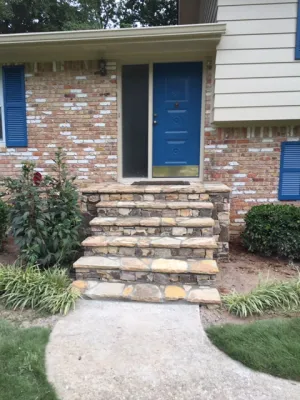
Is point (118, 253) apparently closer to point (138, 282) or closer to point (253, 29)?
point (138, 282)

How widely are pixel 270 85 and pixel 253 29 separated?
74 cm

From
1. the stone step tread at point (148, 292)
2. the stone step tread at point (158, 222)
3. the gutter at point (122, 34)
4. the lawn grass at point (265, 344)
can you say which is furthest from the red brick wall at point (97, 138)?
the lawn grass at point (265, 344)

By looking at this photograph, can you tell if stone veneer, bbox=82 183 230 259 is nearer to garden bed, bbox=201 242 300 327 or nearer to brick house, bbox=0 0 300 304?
brick house, bbox=0 0 300 304

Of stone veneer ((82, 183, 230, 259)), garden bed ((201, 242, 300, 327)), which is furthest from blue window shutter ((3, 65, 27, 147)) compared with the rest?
garden bed ((201, 242, 300, 327))

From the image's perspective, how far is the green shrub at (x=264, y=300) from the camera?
2430mm

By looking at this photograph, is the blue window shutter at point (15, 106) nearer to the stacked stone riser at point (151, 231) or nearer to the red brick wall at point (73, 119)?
the red brick wall at point (73, 119)

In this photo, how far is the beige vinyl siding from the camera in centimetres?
387

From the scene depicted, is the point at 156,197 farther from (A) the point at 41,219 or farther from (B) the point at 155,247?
(A) the point at 41,219

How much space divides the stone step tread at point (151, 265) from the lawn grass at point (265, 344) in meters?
0.60

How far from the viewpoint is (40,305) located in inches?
99.7

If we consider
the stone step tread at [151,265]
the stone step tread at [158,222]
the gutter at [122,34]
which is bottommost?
the stone step tread at [151,265]

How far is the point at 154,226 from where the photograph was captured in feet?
10.8

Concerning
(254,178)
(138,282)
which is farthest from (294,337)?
(254,178)

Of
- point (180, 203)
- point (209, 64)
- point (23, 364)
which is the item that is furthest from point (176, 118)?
point (23, 364)
